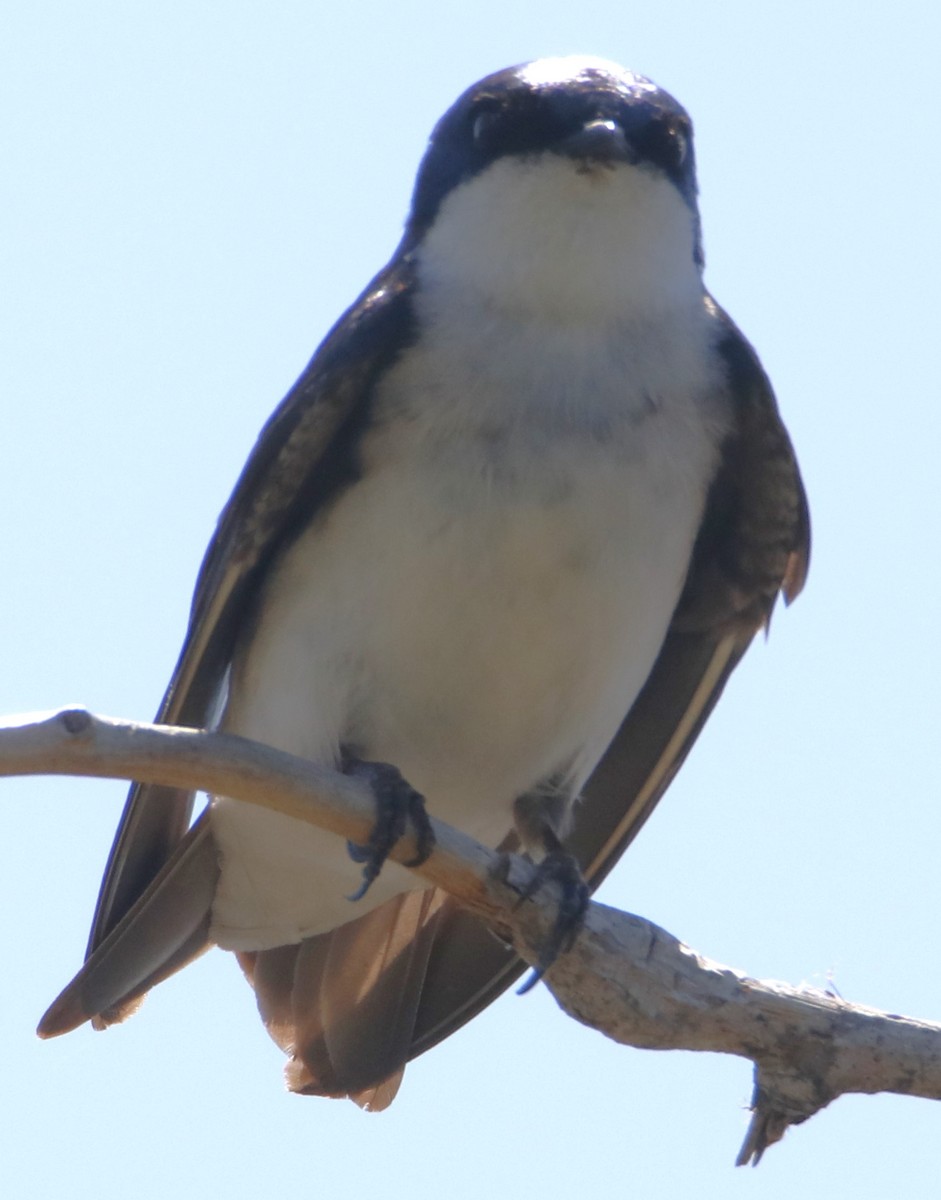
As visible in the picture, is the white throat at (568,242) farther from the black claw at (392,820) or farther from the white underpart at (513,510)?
the black claw at (392,820)

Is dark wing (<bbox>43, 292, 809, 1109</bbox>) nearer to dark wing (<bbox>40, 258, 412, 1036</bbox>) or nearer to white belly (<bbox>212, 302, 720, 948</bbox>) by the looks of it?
dark wing (<bbox>40, 258, 412, 1036</bbox>)

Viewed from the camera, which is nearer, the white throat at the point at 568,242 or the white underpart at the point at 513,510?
the white underpart at the point at 513,510

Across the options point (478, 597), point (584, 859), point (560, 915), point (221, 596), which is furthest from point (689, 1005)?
point (221, 596)

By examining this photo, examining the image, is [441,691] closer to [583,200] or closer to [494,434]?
[494,434]

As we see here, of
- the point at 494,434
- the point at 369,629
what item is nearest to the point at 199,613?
the point at 369,629

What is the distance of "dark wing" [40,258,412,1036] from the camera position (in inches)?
275

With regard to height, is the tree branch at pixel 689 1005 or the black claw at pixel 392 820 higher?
the black claw at pixel 392 820

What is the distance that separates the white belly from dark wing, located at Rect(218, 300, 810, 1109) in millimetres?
333

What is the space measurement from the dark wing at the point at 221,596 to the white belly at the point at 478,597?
0.10 metres

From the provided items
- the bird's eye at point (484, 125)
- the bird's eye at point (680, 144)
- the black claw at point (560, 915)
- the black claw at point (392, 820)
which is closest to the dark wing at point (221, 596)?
the bird's eye at point (484, 125)

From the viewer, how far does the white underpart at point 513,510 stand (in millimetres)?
6781

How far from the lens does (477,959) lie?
26.0 ft

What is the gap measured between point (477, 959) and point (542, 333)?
2.26 metres

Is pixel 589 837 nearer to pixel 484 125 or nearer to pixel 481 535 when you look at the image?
pixel 481 535
